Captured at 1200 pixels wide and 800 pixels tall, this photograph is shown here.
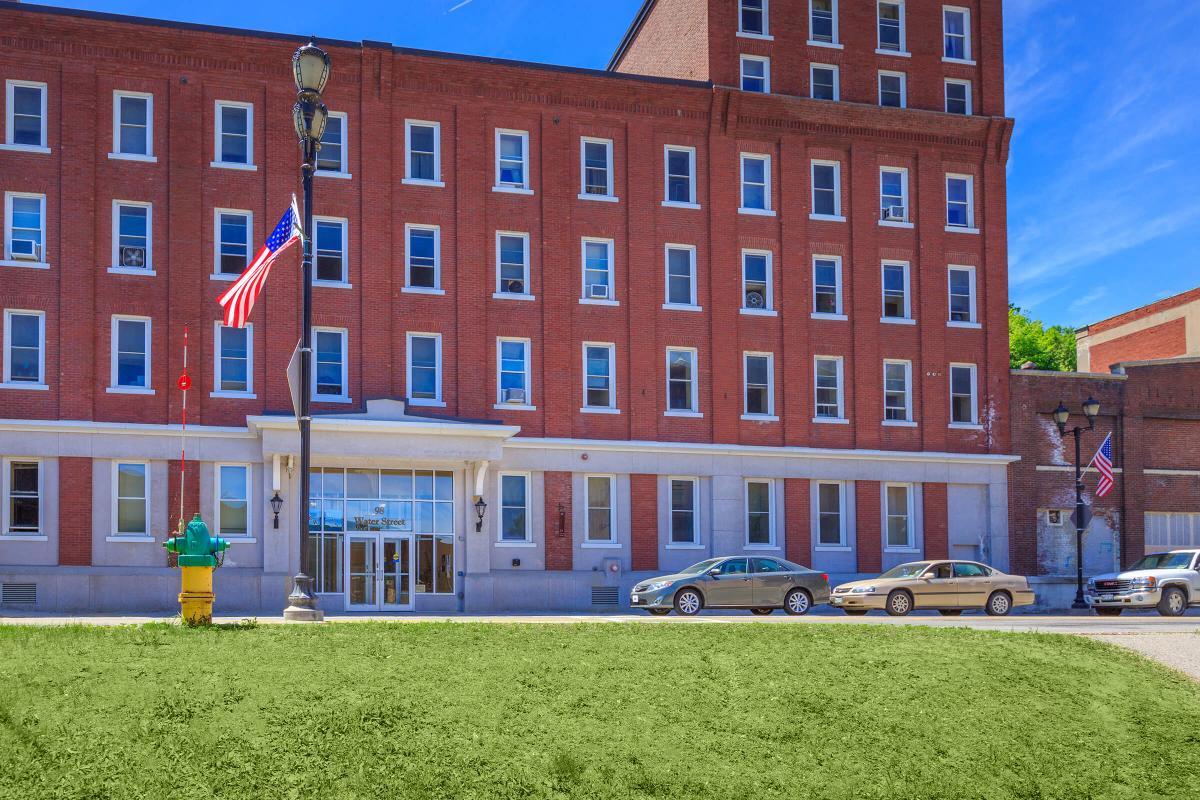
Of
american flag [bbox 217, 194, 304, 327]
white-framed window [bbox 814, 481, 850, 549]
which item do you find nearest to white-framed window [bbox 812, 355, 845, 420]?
white-framed window [bbox 814, 481, 850, 549]

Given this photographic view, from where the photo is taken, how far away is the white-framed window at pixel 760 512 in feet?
132

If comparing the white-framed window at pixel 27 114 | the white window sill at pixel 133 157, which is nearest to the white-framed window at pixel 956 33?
the white window sill at pixel 133 157

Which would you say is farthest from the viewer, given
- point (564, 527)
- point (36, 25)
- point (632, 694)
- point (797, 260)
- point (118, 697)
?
point (797, 260)

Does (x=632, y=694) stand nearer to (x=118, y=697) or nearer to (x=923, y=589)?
(x=118, y=697)

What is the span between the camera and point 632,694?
12531mm

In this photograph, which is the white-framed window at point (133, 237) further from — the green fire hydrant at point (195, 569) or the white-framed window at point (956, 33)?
the white-framed window at point (956, 33)

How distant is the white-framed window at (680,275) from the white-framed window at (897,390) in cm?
689

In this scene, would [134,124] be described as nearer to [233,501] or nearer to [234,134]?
[234,134]

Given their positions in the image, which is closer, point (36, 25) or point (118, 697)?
point (118, 697)

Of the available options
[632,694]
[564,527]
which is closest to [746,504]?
[564,527]

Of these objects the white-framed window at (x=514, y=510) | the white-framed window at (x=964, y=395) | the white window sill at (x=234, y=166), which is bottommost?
the white-framed window at (x=514, y=510)

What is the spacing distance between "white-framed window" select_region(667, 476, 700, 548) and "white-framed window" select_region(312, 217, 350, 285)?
443 inches

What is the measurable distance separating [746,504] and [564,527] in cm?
585

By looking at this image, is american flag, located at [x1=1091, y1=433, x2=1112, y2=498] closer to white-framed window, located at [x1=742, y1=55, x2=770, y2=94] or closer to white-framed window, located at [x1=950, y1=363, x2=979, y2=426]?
white-framed window, located at [x1=950, y1=363, x2=979, y2=426]
